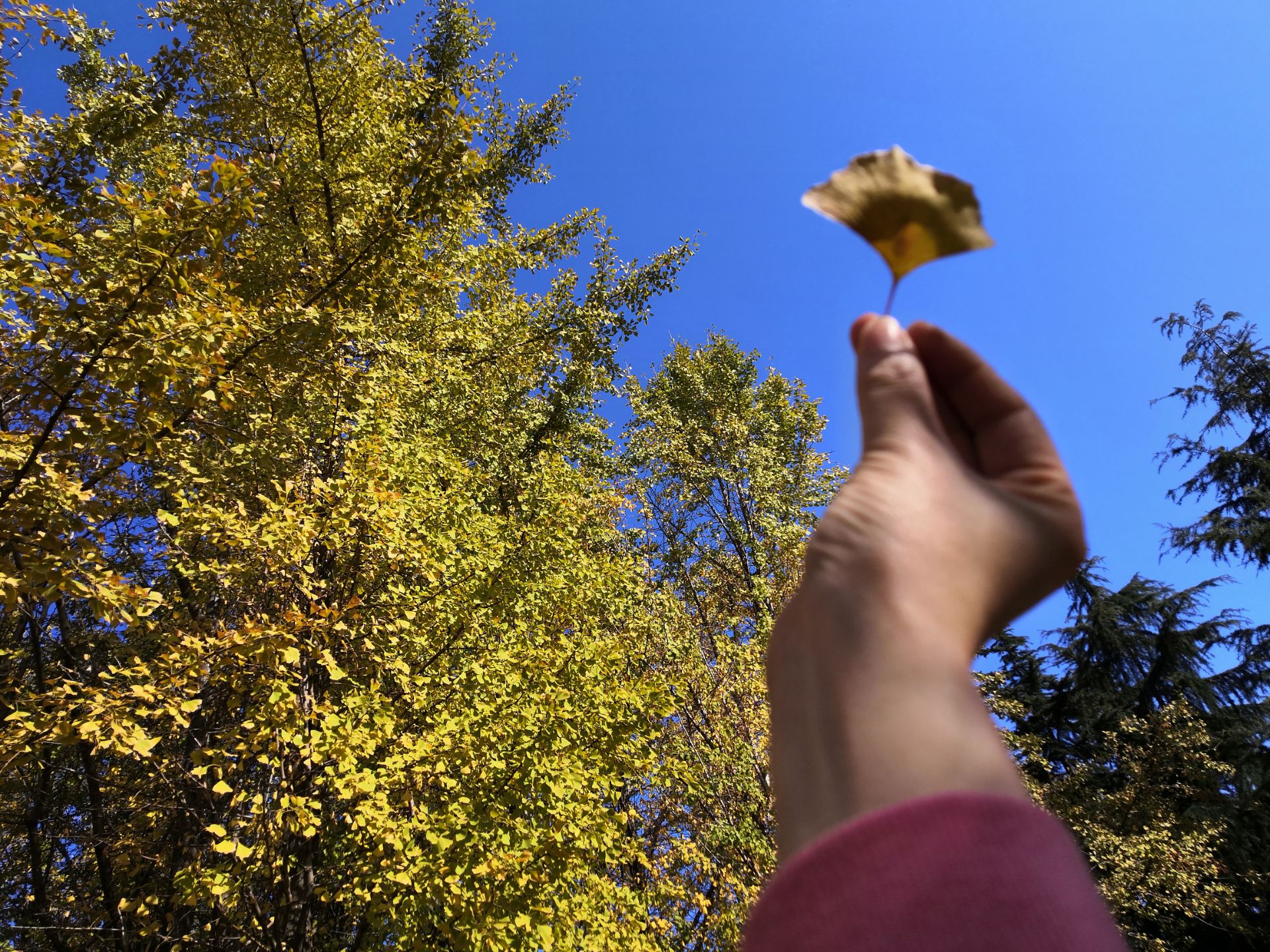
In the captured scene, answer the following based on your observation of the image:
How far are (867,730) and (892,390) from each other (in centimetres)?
54

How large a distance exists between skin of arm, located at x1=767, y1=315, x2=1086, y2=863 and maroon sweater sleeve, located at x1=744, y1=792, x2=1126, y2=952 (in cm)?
5

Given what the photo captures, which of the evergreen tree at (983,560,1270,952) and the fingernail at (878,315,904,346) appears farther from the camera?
the evergreen tree at (983,560,1270,952)

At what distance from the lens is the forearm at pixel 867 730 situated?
650mm

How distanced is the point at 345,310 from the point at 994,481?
454 cm

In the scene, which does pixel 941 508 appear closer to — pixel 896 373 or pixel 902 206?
pixel 896 373

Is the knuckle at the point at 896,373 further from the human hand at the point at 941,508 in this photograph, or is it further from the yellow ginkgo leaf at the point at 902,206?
the yellow ginkgo leaf at the point at 902,206

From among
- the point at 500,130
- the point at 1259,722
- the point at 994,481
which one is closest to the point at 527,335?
the point at 500,130

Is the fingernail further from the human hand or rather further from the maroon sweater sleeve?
the maroon sweater sleeve

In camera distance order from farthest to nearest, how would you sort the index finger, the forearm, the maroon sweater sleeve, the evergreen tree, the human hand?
the evergreen tree, the index finger, the human hand, the forearm, the maroon sweater sleeve

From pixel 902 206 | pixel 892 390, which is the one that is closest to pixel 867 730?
pixel 892 390

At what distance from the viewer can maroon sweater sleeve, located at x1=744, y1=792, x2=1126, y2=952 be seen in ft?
1.71

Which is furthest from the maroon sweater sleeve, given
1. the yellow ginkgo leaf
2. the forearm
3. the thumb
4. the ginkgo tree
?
the ginkgo tree

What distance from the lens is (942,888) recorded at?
54 cm

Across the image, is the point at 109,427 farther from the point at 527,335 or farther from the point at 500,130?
the point at 500,130
